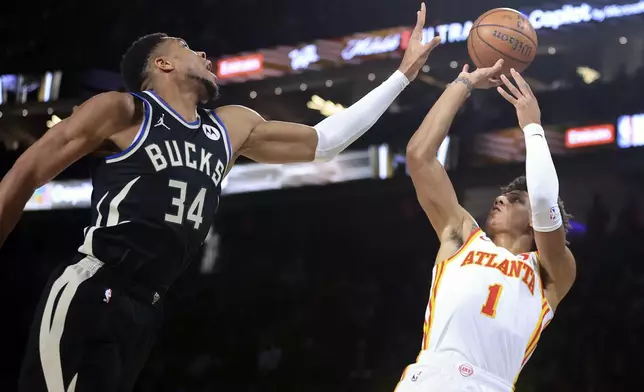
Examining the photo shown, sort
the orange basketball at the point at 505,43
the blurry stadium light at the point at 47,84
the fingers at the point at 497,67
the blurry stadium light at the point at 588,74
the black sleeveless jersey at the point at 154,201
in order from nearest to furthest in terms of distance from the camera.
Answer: the black sleeveless jersey at the point at 154,201 < the fingers at the point at 497,67 < the orange basketball at the point at 505,43 < the blurry stadium light at the point at 588,74 < the blurry stadium light at the point at 47,84

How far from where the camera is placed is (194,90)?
123 inches

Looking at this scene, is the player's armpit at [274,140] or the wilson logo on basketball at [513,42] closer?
the player's armpit at [274,140]

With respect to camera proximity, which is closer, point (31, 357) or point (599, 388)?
point (31, 357)

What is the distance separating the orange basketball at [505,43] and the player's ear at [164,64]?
1.69 m

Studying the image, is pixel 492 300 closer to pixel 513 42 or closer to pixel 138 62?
pixel 513 42

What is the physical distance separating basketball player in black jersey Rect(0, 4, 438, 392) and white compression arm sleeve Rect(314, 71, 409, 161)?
1.28 ft

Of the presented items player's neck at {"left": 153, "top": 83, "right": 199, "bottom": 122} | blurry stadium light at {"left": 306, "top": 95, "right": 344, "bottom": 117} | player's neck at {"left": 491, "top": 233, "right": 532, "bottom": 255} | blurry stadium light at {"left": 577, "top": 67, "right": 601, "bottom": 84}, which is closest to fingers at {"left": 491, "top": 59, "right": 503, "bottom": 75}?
player's neck at {"left": 491, "top": 233, "right": 532, "bottom": 255}

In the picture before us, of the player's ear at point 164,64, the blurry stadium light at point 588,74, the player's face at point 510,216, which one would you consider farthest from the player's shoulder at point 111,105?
the blurry stadium light at point 588,74

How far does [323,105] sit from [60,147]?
11.4 metres

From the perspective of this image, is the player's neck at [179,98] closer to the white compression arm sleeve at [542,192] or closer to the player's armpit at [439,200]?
the player's armpit at [439,200]

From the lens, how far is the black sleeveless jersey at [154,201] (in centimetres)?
267

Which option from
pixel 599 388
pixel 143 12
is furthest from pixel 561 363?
pixel 143 12

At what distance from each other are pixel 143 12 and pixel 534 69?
6701 mm

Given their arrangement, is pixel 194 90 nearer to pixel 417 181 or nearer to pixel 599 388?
pixel 417 181
